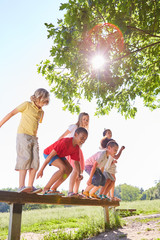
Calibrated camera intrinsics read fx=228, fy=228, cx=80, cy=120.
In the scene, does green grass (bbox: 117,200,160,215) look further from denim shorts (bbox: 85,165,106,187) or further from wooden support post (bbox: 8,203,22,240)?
wooden support post (bbox: 8,203,22,240)

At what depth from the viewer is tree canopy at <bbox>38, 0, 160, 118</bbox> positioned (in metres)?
4.97

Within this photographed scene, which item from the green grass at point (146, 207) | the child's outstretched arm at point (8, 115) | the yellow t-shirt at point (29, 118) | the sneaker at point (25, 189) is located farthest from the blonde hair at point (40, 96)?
the green grass at point (146, 207)

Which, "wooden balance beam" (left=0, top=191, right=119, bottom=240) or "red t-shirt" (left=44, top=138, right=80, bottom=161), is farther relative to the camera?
"red t-shirt" (left=44, top=138, right=80, bottom=161)

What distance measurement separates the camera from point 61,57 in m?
5.45

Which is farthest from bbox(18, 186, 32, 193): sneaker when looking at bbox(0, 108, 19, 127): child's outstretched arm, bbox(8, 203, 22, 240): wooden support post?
bbox(0, 108, 19, 127): child's outstretched arm

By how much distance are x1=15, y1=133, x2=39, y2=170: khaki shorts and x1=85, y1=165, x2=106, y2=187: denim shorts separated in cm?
226

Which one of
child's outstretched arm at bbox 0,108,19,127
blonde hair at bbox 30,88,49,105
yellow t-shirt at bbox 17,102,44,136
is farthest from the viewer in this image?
blonde hair at bbox 30,88,49,105

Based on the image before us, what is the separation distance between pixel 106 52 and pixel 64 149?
307cm

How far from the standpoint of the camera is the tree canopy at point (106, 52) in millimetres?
4973

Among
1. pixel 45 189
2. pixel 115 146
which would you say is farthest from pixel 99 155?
pixel 45 189

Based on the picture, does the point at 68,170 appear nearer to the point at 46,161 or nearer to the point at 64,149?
the point at 64,149

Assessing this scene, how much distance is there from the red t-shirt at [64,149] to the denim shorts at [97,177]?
1180 mm

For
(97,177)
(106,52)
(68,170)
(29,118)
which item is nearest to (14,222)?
(68,170)

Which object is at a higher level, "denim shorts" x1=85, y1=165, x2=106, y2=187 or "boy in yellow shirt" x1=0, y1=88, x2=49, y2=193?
"boy in yellow shirt" x1=0, y1=88, x2=49, y2=193
